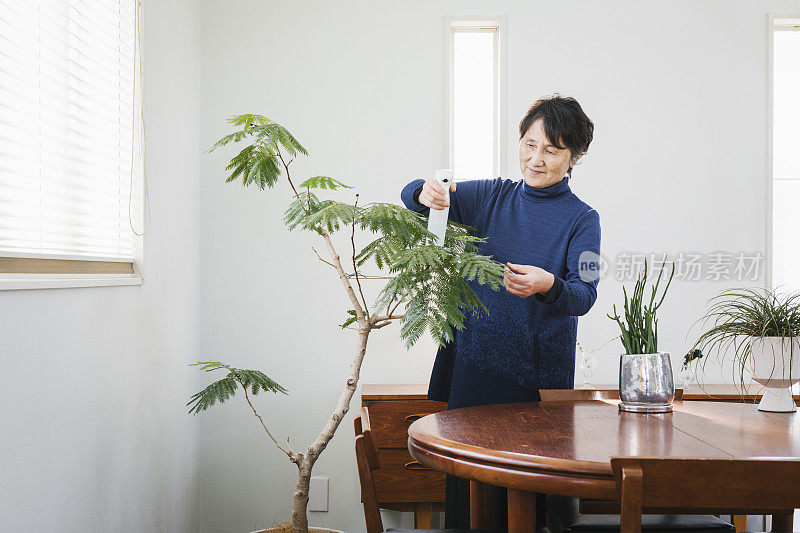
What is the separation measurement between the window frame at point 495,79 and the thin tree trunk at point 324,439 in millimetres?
1293

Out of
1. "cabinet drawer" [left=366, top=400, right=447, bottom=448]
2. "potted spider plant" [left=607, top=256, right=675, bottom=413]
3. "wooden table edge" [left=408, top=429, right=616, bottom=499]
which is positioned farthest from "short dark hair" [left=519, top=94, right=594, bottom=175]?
"cabinet drawer" [left=366, top=400, right=447, bottom=448]

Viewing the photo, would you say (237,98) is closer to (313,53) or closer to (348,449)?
(313,53)

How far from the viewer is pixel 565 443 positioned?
146 cm

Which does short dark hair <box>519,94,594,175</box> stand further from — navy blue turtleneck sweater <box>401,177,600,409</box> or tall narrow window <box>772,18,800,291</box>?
tall narrow window <box>772,18,800,291</box>

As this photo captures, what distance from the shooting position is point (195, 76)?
326 cm

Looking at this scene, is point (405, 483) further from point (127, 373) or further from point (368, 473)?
point (368, 473)

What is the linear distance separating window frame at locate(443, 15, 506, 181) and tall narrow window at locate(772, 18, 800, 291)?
4.23 ft

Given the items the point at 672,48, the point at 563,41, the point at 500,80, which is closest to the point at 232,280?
the point at 500,80

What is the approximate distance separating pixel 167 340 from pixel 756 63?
114 inches

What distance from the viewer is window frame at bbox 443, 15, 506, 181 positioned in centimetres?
337

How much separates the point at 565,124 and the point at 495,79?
1.38 metres

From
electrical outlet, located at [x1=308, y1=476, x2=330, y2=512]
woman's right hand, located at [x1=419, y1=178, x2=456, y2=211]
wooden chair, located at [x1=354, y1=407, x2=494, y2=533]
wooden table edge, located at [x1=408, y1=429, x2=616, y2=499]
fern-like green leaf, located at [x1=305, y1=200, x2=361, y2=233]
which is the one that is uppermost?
woman's right hand, located at [x1=419, y1=178, x2=456, y2=211]
